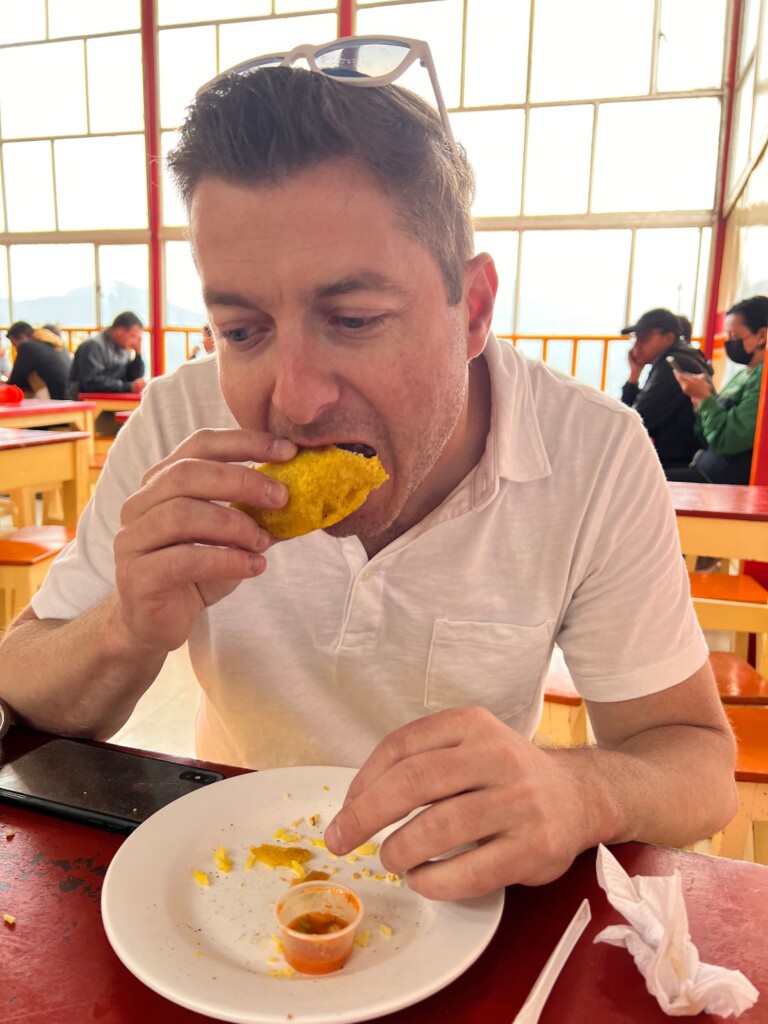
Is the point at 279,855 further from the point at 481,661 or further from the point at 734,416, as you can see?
the point at 734,416

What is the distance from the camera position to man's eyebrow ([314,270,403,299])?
1.12 m

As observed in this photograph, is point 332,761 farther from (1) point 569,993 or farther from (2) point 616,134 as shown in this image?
(2) point 616,134

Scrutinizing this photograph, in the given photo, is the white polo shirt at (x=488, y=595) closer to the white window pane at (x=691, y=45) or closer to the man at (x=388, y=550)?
the man at (x=388, y=550)

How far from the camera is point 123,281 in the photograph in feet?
40.0

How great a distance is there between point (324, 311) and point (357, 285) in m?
0.06

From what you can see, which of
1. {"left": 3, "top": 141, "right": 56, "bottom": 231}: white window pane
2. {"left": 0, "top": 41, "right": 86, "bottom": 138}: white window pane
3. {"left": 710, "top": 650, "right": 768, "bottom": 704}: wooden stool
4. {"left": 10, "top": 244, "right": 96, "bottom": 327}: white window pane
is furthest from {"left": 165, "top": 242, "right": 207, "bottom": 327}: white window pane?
{"left": 710, "top": 650, "right": 768, "bottom": 704}: wooden stool

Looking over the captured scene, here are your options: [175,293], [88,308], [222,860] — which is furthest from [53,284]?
[222,860]

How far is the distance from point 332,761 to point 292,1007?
34.6 inches

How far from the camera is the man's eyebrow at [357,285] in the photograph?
1.12 m

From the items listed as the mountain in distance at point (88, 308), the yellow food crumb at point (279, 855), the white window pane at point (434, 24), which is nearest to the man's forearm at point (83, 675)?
the yellow food crumb at point (279, 855)

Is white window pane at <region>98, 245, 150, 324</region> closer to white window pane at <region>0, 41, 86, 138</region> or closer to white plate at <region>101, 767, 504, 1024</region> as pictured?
white window pane at <region>0, 41, 86, 138</region>

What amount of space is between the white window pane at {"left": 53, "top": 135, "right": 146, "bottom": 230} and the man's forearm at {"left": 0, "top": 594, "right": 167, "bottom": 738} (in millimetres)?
11950

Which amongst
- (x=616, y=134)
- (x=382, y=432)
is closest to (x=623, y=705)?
(x=382, y=432)

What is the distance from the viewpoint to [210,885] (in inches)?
36.3
